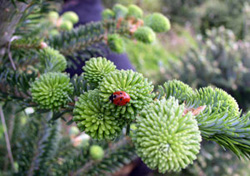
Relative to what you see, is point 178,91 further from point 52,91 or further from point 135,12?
point 135,12

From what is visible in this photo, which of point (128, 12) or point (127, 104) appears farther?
point (128, 12)

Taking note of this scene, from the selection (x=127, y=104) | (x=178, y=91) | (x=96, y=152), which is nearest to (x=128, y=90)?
(x=127, y=104)

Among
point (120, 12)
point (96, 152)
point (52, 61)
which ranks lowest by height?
point (96, 152)

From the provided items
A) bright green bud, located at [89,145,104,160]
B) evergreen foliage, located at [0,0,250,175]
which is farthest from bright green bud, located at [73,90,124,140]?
bright green bud, located at [89,145,104,160]

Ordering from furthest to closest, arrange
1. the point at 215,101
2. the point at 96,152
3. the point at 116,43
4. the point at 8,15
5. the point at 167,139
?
the point at 96,152
the point at 116,43
the point at 8,15
the point at 215,101
the point at 167,139

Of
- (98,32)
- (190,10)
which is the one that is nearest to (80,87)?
(98,32)

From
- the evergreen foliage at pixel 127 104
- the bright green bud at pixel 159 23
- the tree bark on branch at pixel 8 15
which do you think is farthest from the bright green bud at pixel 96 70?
the bright green bud at pixel 159 23

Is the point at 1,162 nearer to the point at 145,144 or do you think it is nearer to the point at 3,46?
the point at 3,46
